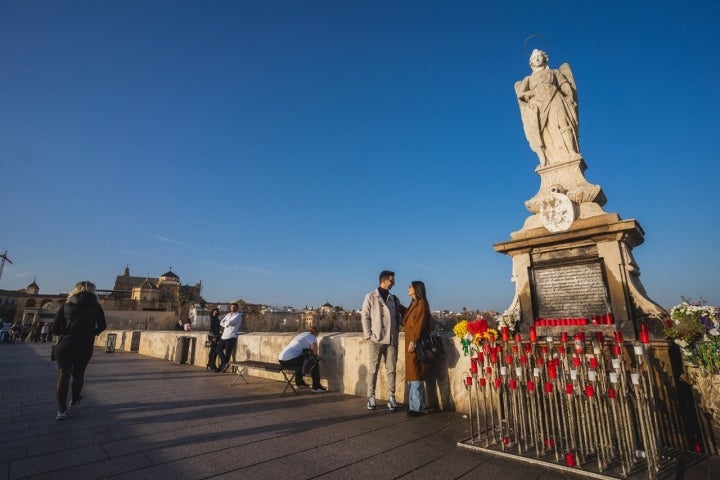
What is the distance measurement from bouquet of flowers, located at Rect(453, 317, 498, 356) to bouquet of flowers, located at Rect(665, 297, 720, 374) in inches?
67.1

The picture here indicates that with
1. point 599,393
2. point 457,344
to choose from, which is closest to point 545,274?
point 457,344

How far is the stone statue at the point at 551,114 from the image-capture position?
217 inches

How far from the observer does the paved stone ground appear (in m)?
2.81

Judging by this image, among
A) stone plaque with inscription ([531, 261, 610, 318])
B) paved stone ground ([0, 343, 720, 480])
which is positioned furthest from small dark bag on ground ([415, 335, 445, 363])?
stone plaque with inscription ([531, 261, 610, 318])

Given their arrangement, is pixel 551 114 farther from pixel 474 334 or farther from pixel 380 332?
pixel 380 332

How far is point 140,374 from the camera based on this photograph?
29.1 ft

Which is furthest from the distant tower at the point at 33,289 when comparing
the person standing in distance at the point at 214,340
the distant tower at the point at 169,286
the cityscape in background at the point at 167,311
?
the person standing in distance at the point at 214,340

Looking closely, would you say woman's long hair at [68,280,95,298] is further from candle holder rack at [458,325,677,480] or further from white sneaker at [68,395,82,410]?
candle holder rack at [458,325,677,480]

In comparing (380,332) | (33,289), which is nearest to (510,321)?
(380,332)

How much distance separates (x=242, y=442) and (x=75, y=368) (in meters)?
3.17

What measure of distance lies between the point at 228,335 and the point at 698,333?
8.68 m

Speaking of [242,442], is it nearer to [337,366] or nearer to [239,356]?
[337,366]

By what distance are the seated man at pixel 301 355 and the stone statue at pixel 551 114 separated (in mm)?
5038

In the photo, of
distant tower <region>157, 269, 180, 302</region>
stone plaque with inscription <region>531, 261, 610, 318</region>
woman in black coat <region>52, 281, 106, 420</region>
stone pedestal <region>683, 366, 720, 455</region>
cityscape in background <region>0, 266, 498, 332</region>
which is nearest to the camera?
stone pedestal <region>683, 366, 720, 455</region>
